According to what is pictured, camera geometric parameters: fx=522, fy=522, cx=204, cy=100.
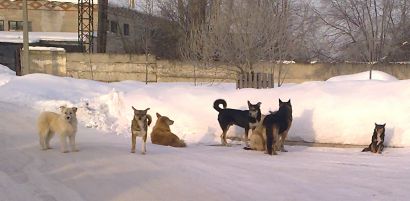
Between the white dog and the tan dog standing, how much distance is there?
2343 mm

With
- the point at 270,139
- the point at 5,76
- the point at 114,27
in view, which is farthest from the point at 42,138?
the point at 114,27

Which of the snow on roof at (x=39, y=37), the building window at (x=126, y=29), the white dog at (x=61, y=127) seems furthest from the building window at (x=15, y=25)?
the white dog at (x=61, y=127)

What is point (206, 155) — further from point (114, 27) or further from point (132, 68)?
point (114, 27)

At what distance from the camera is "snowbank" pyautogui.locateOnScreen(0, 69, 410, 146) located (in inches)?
480

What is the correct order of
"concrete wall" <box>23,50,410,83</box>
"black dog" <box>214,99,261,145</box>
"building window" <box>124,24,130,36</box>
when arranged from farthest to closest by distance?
"building window" <box>124,24,130,36</box> → "concrete wall" <box>23,50,410,83</box> → "black dog" <box>214,99,261,145</box>

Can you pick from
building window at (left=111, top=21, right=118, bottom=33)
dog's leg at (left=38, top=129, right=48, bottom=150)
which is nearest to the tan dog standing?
dog's leg at (left=38, top=129, right=48, bottom=150)

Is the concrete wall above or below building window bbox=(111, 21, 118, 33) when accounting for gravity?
below

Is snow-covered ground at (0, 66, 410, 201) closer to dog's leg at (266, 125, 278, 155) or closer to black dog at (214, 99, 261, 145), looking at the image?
dog's leg at (266, 125, 278, 155)

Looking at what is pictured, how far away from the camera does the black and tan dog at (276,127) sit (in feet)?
34.7

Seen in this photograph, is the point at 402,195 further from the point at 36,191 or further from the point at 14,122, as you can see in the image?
the point at 14,122

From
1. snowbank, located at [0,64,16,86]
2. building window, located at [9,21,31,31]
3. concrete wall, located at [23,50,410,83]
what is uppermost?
building window, located at [9,21,31,31]

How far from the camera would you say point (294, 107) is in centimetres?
1346

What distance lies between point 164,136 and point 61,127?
2680mm

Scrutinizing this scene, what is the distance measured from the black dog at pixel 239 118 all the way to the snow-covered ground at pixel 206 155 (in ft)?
1.72
